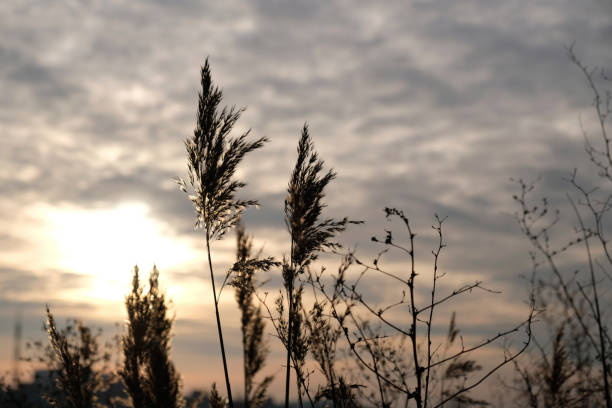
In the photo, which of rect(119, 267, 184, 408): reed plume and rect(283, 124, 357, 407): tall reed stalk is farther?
rect(119, 267, 184, 408): reed plume

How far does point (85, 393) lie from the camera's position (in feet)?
21.4

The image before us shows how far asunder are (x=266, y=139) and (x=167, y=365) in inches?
157

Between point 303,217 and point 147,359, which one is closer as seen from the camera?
point 303,217

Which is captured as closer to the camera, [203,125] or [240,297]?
[203,125]

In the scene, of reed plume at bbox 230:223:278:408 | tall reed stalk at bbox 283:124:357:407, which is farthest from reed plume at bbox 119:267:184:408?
tall reed stalk at bbox 283:124:357:407

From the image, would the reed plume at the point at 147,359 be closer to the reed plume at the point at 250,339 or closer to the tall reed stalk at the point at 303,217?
the reed plume at the point at 250,339

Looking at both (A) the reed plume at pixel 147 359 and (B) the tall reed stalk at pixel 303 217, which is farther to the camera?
(A) the reed plume at pixel 147 359

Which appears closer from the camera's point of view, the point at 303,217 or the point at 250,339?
the point at 303,217

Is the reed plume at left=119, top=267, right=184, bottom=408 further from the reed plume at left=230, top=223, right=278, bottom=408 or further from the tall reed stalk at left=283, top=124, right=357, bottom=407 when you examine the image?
the tall reed stalk at left=283, top=124, right=357, bottom=407

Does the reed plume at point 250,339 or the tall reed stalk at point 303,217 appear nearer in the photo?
the tall reed stalk at point 303,217

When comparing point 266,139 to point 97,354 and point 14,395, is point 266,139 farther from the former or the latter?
point 14,395

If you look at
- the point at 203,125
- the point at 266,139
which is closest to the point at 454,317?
the point at 266,139

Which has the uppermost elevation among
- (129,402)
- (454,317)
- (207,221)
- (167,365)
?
(207,221)

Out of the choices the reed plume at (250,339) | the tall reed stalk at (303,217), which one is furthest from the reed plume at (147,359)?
the tall reed stalk at (303,217)
